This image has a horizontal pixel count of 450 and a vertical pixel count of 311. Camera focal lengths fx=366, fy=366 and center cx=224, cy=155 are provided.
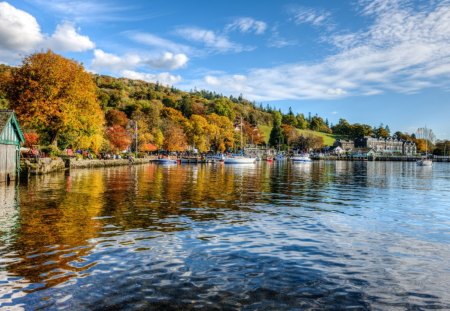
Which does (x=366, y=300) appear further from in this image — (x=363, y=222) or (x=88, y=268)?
(x=363, y=222)

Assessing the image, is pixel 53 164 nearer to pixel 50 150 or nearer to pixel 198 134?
pixel 50 150

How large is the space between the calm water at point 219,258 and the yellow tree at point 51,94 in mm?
40798

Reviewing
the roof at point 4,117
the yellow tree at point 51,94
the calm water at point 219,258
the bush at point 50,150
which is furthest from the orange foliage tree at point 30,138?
the calm water at point 219,258

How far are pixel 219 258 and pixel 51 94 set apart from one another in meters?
55.2

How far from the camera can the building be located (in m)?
35.3

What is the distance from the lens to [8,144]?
3672 centimetres

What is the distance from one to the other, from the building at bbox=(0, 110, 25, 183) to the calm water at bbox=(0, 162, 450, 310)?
16055 millimetres

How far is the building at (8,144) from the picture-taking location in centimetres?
3528

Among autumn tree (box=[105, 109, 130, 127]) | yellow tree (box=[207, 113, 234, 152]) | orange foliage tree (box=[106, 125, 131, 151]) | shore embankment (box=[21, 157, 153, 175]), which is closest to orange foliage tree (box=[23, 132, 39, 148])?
shore embankment (box=[21, 157, 153, 175])

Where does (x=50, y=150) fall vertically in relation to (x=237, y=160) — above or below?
above

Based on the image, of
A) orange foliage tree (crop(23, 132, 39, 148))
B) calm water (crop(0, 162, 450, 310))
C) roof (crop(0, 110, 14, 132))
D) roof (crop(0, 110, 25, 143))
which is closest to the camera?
calm water (crop(0, 162, 450, 310))

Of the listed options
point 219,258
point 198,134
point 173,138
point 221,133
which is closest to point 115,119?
point 173,138

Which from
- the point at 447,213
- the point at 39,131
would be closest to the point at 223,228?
the point at 447,213

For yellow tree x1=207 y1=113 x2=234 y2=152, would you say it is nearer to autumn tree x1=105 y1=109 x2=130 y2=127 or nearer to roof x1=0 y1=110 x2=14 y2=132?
autumn tree x1=105 y1=109 x2=130 y2=127
